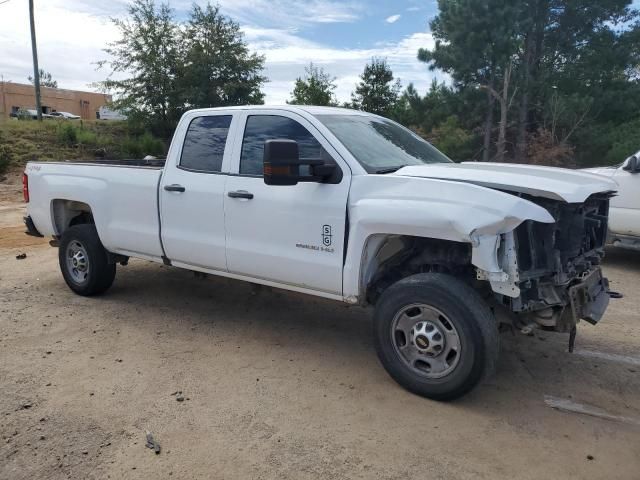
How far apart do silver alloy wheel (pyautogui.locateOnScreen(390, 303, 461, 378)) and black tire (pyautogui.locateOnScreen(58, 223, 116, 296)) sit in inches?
141

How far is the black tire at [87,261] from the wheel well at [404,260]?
10.7 ft

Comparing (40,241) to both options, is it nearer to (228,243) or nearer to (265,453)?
(228,243)

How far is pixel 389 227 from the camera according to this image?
12.8 ft

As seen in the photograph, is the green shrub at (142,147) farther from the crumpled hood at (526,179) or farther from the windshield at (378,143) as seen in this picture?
the crumpled hood at (526,179)

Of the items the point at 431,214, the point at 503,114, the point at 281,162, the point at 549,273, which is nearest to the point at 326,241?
the point at 281,162

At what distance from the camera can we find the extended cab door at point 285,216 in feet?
13.9

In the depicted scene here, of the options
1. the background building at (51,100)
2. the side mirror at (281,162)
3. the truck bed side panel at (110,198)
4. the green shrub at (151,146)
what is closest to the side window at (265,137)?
the side mirror at (281,162)

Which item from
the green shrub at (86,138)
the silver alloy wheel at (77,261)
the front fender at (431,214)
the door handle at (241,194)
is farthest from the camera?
the green shrub at (86,138)

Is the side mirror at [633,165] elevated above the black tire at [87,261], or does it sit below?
above

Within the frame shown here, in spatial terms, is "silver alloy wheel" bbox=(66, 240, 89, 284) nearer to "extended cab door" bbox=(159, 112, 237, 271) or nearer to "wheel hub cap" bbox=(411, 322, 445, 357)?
"extended cab door" bbox=(159, 112, 237, 271)

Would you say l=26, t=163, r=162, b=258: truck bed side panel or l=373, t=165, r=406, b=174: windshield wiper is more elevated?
l=373, t=165, r=406, b=174: windshield wiper

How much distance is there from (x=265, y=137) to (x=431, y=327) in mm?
2141

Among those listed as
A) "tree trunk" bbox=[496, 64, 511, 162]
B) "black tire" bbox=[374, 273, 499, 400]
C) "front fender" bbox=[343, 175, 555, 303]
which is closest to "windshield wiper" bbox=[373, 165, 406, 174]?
"front fender" bbox=[343, 175, 555, 303]

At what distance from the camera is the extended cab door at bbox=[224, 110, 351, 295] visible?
167 inches
